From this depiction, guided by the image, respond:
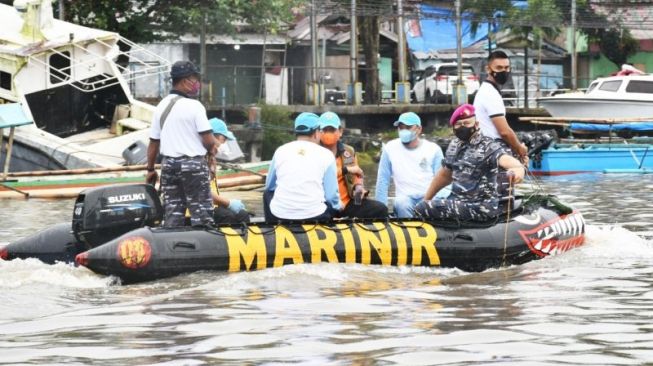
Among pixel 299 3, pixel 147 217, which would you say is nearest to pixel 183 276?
pixel 147 217

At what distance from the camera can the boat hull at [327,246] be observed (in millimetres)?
12477

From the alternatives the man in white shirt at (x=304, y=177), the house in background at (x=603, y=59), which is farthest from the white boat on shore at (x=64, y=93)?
the house in background at (x=603, y=59)

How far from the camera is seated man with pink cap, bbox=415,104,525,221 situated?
44.4ft

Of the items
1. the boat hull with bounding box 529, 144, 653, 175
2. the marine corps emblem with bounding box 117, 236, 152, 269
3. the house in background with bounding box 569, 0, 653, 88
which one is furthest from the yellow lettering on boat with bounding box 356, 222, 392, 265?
the house in background with bounding box 569, 0, 653, 88

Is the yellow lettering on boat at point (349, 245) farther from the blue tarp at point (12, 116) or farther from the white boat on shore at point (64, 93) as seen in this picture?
the white boat on shore at point (64, 93)

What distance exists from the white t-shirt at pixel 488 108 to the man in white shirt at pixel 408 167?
2.51 ft

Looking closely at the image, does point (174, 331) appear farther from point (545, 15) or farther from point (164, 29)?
point (545, 15)

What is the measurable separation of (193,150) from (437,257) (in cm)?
239

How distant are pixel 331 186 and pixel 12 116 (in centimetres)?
1434

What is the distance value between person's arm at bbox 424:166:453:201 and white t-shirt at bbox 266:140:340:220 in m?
1.16

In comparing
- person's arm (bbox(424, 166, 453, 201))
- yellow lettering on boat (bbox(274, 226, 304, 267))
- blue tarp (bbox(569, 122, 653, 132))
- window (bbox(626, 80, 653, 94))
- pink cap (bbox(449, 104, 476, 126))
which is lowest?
yellow lettering on boat (bbox(274, 226, 304, 267))

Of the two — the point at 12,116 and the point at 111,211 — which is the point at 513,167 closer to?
the point at 111,211

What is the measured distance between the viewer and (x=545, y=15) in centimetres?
4641

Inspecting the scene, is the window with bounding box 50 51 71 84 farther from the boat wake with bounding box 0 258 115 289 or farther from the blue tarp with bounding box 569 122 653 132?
the boat wake with bounding box 0 258 115 289
